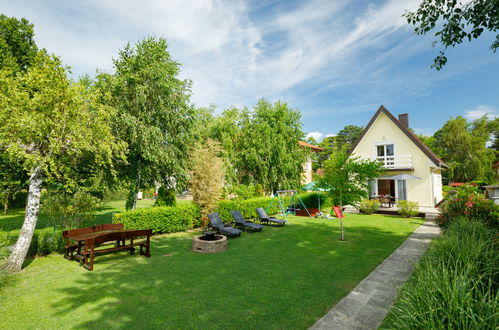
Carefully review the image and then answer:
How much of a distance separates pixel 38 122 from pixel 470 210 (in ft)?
55.8

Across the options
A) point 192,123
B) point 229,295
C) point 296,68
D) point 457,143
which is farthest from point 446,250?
point 457,143

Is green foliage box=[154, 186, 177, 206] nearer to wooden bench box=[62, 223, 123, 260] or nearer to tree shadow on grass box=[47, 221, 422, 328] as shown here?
tree shadow on grass box=[47, 221, 422, 328]

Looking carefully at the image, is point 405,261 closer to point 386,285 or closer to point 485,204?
point 386,285

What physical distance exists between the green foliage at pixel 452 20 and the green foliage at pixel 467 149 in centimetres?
3658

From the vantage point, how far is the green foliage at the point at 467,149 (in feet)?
119

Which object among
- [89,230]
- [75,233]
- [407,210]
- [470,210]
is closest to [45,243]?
[75,233]

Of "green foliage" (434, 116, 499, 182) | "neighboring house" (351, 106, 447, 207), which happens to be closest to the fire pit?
"neighboring house" (351, 106, 447, 207)

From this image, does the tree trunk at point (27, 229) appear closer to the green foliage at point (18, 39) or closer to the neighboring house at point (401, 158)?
the green foliage at point (18, 39)

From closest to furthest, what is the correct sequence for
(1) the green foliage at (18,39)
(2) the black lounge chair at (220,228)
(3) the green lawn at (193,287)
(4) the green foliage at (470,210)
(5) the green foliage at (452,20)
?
1. (3) the green lawn at (193,287)
2. (5) the green foliage at (452,20)
3. (4) the green foliage at (470,210)
4. (2) the black lounge chair at (220,228)
5. (1) the green foliage at (18,39)

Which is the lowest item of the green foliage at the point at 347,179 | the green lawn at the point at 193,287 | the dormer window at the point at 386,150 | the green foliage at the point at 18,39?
the green lawn at the point at 193,287

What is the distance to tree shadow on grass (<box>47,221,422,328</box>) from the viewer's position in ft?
15.0

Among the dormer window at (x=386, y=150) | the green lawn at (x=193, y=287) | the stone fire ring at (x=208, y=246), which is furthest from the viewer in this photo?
the dormer window at (x=386, y=150)

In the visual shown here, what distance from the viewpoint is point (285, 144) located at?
1043 inches

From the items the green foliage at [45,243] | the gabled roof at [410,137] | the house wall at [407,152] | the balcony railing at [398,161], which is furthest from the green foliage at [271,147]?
the green foliage at [45,243]
